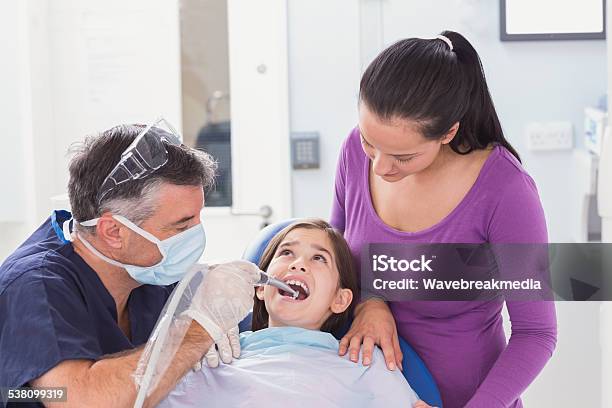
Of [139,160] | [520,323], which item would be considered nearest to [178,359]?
[139,160]

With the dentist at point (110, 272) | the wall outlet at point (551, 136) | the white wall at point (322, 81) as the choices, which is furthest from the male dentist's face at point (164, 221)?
the wall outlet at point (551, 136)

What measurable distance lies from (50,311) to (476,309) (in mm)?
751

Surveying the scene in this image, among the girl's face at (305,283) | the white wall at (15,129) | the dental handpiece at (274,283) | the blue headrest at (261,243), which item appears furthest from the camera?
the white wall at (15,129)

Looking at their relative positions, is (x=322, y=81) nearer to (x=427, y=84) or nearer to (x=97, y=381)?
(x=427, y=84)

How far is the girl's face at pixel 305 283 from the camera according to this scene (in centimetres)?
167

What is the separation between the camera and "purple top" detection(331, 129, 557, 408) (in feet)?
4.70

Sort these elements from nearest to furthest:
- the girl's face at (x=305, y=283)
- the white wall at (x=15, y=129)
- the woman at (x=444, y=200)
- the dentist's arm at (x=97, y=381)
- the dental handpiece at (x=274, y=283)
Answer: the dentist's arm at (x=97, y=381) → the woman at (x=444, y=200) → the dental handpiece at (x=274, y=283) → the girl's face at (x=305, y=283) → the white wall at (x=15, y=129)

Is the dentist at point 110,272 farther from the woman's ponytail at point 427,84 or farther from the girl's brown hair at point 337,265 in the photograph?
the woman's ponytail at point 427,84

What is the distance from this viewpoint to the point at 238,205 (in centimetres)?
305

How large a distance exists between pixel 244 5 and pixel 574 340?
162 cm

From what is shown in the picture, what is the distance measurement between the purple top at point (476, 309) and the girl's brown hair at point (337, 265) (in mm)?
26

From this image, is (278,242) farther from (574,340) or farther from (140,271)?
(574,340)

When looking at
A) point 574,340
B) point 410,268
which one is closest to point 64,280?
point 410,268

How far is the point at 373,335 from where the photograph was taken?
5.16ft
